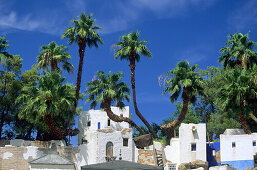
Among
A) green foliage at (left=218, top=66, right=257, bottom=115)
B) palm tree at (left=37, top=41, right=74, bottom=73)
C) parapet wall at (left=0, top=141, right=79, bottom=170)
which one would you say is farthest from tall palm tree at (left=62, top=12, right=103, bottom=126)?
green foliage at (left=218, top=66, right=257, bottom=115)

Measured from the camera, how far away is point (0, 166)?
133 feet

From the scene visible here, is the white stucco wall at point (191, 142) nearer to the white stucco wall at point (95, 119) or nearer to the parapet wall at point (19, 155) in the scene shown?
the white stucco wall at point (95, 119)

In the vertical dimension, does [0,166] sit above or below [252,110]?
below

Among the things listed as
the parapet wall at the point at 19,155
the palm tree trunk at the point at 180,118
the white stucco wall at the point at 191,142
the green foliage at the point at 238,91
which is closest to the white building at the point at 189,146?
the white stucco wall at the point at 191,142

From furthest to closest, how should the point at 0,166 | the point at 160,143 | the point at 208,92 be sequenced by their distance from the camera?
the point at 208,92
the point at 160,143
the point at 0,166

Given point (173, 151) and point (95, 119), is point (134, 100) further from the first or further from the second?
point (173, 151)

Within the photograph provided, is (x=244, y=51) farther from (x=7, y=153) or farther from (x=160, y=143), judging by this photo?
(x=7, y=153)

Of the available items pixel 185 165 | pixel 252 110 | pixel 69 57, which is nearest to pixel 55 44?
pixel 69 57

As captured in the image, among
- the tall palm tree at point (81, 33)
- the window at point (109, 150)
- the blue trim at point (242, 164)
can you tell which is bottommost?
the blue trim at point (242, 164)

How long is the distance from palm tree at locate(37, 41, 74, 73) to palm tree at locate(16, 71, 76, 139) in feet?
7.43

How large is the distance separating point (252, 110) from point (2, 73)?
95.3 ft

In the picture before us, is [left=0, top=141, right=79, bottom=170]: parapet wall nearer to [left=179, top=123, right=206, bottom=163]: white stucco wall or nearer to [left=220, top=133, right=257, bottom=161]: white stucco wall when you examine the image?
[left=179, top=123, right=206, bottom=163]: white stucco wall

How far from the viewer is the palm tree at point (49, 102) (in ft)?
139

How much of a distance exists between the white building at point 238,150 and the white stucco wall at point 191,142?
6.75ft
